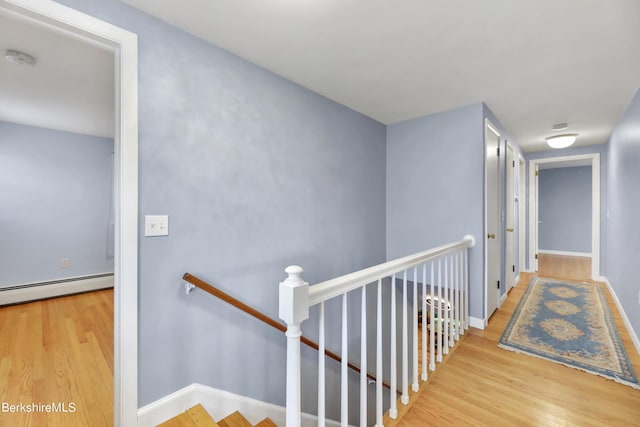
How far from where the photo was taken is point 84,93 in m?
2.58

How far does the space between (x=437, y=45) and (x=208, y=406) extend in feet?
9.06

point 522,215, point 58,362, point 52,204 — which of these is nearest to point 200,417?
point 58,362

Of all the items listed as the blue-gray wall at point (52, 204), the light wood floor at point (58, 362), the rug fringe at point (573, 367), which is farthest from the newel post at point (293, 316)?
the blue-gray wall at point (52, 204)

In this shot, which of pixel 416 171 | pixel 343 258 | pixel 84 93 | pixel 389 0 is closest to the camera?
pixel 389 0

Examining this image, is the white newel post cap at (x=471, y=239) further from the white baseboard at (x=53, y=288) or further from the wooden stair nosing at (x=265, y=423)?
the white baseboard at (x=53, y=288)

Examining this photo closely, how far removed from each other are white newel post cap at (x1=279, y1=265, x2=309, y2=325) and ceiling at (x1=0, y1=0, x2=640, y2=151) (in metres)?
1.42

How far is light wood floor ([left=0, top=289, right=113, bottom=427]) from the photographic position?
1.65m

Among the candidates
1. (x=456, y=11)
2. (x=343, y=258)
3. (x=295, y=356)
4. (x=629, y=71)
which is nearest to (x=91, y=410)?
(x=295, y=356)

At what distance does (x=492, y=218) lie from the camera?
2979 millimetres

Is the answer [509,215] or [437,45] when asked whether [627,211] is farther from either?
[437,45]

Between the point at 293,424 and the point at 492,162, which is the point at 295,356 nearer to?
the point at 293,424

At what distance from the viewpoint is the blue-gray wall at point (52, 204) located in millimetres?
3459

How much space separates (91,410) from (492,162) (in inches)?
156

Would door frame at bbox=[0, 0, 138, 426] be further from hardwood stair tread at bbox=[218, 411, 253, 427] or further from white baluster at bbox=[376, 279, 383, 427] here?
white baluster at bbox=[376, 279, 383, 427]
